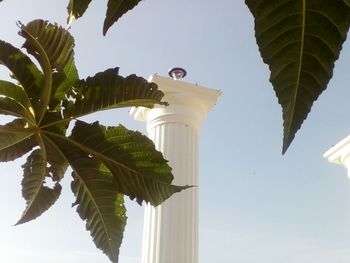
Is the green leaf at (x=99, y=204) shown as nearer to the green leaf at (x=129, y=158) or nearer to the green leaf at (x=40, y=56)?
the green leaf at (x=129, y=158)

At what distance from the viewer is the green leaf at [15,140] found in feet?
4.19

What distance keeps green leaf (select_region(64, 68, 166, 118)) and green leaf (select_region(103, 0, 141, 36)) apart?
0.76 meters

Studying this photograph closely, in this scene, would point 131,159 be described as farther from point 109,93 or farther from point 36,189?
point 36,189

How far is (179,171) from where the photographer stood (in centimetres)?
483

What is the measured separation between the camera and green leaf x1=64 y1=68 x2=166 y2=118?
4.01 ft

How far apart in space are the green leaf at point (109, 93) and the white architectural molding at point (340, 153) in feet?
12.5

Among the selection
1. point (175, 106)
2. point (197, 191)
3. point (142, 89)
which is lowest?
point (142, 89)

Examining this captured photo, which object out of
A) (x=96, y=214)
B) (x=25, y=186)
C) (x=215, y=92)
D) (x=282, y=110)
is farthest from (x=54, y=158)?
(x=215, y=92)

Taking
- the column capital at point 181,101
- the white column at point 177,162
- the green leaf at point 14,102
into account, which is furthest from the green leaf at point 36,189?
the column capital at point 181,101

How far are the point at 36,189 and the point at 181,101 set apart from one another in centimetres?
371

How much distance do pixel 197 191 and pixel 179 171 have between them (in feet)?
1.08

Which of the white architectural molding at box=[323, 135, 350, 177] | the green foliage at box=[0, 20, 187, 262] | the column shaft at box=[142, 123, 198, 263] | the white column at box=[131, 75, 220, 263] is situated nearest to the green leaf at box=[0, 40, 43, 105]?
the green foliage at box=[0, 20, 187, 262]

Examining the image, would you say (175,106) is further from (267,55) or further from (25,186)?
(267,55)

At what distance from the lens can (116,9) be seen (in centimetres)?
43
